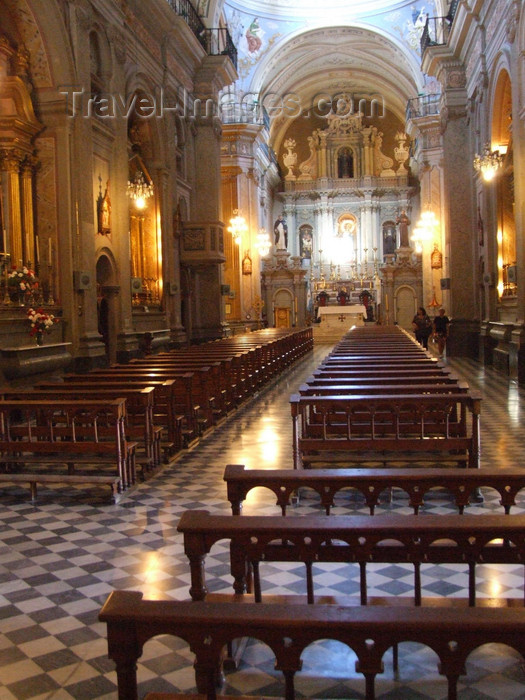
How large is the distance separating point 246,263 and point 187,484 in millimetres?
24606

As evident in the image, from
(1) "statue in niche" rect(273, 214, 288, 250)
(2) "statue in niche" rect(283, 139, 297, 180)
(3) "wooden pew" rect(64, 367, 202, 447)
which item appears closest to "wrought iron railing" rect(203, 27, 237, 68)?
(3) "wooden pew" rect(64, 367, 202, 447)

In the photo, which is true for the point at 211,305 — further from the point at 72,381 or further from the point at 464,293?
the point at 72,381

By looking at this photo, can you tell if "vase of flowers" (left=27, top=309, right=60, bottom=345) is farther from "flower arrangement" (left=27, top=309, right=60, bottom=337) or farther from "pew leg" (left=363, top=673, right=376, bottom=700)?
"pew leg" (left=363, top=673, right=376, bottom=700)

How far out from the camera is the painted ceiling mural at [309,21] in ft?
99.9

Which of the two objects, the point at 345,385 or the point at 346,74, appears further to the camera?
the point at 346,74

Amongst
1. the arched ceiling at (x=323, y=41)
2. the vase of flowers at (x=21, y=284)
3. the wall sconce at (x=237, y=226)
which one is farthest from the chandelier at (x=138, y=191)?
the arched ceiling at (x=323, y=41)

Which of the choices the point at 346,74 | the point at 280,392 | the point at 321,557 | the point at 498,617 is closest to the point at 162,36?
the point at 280,392

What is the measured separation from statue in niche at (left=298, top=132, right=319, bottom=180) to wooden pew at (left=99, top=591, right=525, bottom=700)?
43.6 meters

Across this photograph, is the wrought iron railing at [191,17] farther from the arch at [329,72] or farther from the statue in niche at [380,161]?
the statue in niche at [380,161]

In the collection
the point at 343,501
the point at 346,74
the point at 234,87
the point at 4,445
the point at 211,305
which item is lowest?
the point at 343,501

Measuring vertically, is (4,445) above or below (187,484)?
above

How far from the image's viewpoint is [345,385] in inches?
285

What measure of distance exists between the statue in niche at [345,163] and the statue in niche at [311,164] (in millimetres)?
1486

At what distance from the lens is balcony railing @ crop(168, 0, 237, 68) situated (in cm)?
1912
